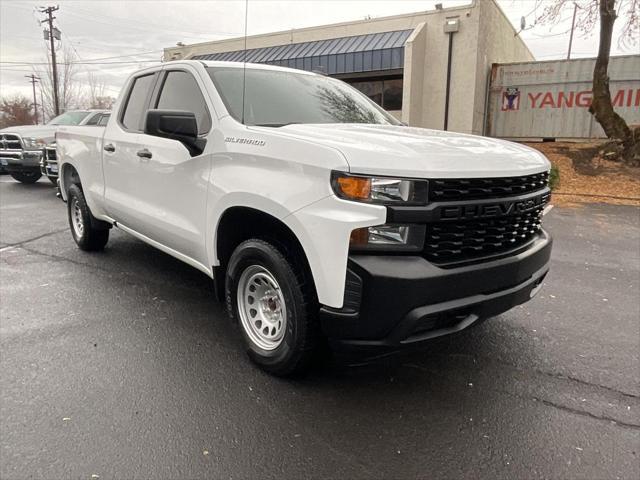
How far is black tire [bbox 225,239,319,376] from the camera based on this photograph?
276cm

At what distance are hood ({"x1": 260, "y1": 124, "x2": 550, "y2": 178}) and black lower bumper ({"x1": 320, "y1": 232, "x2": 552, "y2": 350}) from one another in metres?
0.44

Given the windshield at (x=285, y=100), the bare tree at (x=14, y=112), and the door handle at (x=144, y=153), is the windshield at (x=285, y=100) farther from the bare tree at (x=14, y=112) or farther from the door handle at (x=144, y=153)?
the bare tree at (x=14, y=112)

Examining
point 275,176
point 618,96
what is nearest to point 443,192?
point 275,176

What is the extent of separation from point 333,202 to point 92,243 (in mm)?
4484

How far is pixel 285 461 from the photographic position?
7.87 ft

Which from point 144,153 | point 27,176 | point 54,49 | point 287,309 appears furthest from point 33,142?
point 54,49

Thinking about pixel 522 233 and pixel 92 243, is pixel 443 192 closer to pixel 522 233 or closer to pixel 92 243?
pixel 522 233

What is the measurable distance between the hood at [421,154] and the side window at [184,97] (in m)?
0.77

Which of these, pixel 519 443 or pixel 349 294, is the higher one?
pixel 349 294

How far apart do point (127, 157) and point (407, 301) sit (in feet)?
10.2

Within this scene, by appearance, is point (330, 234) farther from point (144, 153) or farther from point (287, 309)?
point (144, 153)

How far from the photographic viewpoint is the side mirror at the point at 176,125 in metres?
3.23

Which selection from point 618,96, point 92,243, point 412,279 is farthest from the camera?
point 618,96

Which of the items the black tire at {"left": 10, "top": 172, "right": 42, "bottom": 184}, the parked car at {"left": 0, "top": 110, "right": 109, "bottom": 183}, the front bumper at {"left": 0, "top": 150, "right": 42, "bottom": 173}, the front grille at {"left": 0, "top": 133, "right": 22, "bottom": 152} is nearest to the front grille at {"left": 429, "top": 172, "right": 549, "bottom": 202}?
the parked car at {"left": 0, "top": 110, "right": 109, "bottom": 183}
